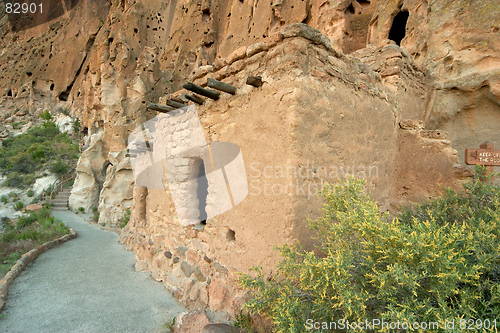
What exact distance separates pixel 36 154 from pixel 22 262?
54.9ft

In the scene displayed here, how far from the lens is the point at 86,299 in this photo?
389 cm

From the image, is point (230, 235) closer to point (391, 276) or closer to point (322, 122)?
point (322, 122)

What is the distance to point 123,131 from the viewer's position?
13875 mm

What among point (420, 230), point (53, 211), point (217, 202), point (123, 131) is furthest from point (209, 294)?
point (53, 211)

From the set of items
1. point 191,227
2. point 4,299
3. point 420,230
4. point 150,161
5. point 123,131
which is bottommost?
point 4,299

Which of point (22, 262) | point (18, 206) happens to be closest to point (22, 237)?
point (22, 262)

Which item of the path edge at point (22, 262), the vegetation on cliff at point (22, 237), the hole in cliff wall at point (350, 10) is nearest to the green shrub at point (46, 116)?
the vegetation on cliff at point (22, 237)

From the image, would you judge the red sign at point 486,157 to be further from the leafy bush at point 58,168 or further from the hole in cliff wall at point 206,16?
the leafy bush at point 58,168

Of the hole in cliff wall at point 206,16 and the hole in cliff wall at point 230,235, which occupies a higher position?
the hole in cliff wall at point 206,16

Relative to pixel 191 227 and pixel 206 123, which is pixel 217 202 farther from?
pixel 206 123

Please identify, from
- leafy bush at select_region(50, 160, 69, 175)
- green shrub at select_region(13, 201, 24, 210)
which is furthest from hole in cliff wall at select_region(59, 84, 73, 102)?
green shrub at select_region(13, 201, 24, 210)

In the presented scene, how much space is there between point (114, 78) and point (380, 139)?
A: 16416 millimetres

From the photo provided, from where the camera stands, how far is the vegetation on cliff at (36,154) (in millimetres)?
16719

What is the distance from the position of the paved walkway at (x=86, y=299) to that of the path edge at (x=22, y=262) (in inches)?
3.4
